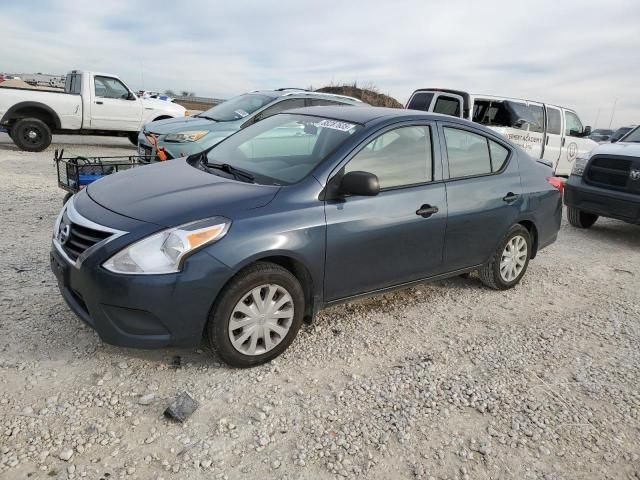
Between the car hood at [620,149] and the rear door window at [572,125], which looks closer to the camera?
the car hood at [620,149]

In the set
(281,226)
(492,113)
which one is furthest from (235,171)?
(492,113)

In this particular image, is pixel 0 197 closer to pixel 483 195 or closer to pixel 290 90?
pixel 290 90

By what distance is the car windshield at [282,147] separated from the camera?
11.6 ft

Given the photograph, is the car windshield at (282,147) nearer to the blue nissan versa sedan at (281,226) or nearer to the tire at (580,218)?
the blue nissan versa sedan at (281,226)

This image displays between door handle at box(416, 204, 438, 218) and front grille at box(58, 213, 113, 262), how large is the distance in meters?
2.17

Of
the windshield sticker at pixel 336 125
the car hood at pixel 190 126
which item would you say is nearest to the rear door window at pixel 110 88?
the car hood at pixel 190 126

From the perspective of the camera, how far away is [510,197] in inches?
178

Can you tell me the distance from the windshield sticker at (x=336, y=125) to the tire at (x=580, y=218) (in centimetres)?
545

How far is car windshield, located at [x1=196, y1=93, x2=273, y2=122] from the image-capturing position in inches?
327

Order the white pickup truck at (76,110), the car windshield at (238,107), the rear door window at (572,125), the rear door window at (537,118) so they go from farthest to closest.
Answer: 1. the rear door window at (572,125)
2. the white pickup truck at (76,110)
3. the rear door window at (537,118)
4. the car windshield at (238,107)

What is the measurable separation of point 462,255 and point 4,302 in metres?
3.65

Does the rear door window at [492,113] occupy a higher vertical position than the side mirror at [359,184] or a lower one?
higher

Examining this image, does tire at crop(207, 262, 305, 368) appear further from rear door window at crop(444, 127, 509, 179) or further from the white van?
the white van

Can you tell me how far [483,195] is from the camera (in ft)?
14.0
